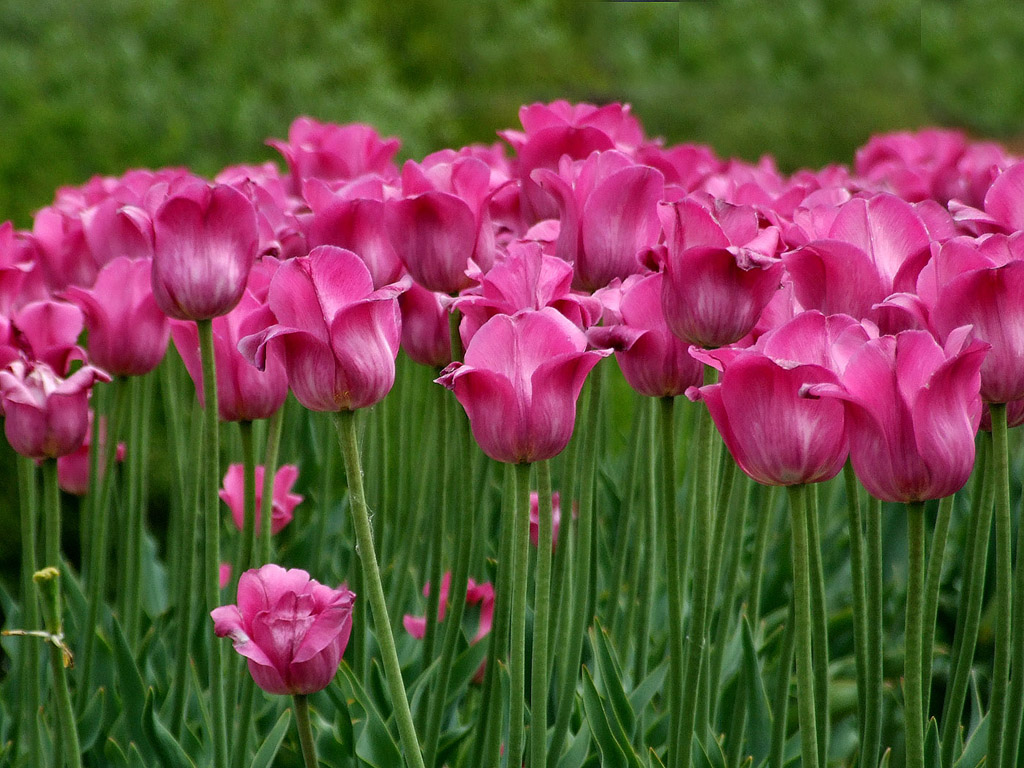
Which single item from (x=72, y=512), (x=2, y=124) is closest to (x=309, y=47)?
(x=2, y=124)

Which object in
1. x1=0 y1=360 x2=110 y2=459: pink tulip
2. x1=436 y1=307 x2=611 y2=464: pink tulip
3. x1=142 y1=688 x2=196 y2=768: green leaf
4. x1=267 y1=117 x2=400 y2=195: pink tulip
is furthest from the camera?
x1=267 y1=117 x2=400 y2=195: pink tulip

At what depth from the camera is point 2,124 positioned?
268 inches

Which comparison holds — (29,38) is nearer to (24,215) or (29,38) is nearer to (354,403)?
(24,215)

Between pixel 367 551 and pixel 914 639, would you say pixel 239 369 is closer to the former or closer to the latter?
pixel 367 551

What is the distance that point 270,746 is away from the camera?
4.66ft

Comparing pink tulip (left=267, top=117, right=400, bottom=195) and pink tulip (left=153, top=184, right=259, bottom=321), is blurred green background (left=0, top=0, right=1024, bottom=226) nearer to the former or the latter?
pink tulip (left=267, top=117, right=400, bottom=195)

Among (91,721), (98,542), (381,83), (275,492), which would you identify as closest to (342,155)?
(275,492)

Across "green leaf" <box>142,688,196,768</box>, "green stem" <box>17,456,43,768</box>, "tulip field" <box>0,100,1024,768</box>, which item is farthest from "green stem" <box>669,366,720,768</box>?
"green stem" <box>17,456,43,768</box>

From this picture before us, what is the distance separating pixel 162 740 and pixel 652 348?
85 centimetres

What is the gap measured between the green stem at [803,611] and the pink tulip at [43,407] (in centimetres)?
85

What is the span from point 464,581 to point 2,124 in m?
6.40

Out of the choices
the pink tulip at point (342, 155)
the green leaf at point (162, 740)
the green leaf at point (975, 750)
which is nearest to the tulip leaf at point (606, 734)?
the green leaf at point (975, 750)

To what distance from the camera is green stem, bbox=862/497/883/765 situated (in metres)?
1.25

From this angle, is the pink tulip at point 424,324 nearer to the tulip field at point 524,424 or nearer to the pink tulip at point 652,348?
the tulip field at point 524,424
